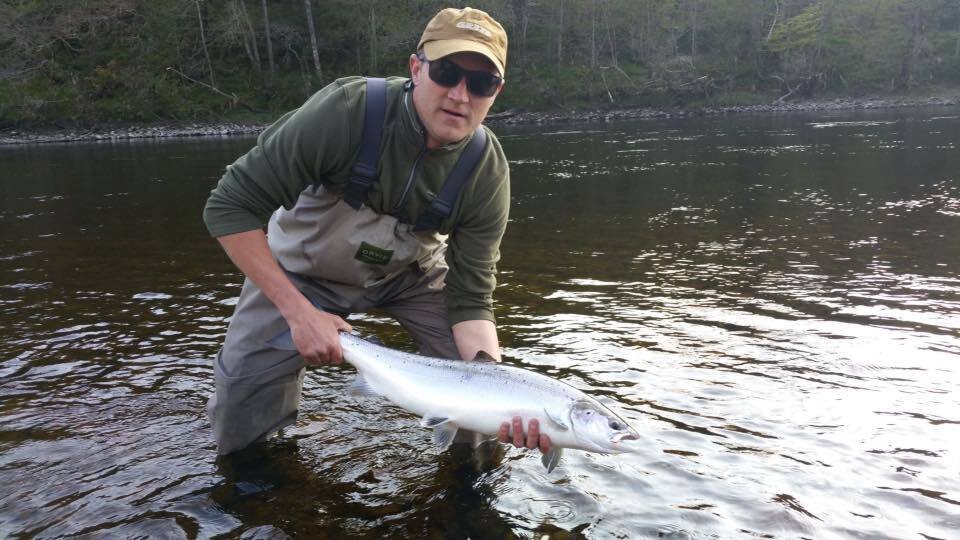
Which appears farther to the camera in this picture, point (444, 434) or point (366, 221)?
point (366, 221)

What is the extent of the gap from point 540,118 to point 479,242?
4954cm

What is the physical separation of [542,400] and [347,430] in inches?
84.2

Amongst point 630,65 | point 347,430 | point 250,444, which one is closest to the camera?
point 250,444

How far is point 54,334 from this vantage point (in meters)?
7.45

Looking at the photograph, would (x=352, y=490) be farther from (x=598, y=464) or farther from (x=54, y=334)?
(x=54, y=334)

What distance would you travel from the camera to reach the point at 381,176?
3971 millimetres

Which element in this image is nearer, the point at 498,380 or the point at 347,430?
the point at 498,380

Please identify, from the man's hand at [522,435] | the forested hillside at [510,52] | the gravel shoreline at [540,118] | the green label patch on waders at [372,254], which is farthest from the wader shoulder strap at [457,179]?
the forested hillside at [510,52]

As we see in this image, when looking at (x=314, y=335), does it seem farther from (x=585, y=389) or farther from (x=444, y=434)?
(x=585, y=389)

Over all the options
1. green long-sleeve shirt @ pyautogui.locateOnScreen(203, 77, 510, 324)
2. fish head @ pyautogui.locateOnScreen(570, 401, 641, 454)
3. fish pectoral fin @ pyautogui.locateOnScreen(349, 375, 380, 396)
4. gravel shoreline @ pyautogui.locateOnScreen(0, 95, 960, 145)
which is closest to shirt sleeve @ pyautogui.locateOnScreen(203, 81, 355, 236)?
green long-sleeve shirt @ pyautogui.locateOnScreen(203, 77, 510, 324)

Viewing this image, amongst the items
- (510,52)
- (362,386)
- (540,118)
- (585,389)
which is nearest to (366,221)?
(362,386)

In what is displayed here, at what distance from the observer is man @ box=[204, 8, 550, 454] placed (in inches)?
148

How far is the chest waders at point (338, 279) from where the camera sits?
4.07m

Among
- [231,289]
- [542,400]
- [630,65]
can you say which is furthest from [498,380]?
[630,65]
